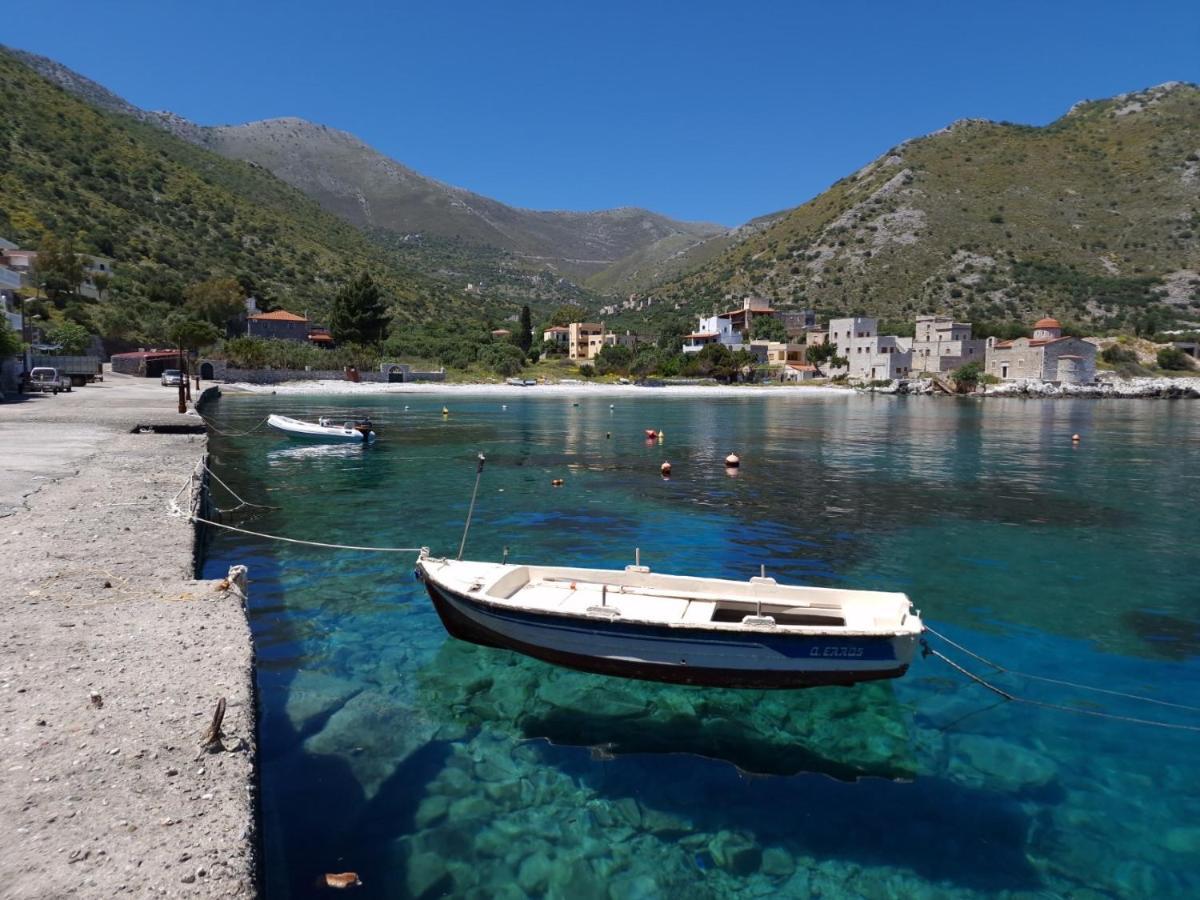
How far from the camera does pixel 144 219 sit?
10744 cm

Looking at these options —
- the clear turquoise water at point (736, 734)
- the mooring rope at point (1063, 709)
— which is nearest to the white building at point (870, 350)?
the clear turquoise water at point (736, 734)

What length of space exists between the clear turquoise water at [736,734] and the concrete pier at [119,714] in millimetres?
1477

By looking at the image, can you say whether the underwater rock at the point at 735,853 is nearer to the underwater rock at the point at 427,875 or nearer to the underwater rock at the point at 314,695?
the underwater rock at the point at 427,875

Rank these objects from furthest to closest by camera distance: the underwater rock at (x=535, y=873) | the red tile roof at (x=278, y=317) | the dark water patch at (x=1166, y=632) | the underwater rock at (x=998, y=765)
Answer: the red tile roof at (x=278, y=317)
the dark water patch at (x=1166, y=632)
the underwater rock at (x=998, y=765)
the underwater rock at (x=535, y=873)

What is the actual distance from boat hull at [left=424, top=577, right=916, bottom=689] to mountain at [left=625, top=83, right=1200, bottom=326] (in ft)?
447

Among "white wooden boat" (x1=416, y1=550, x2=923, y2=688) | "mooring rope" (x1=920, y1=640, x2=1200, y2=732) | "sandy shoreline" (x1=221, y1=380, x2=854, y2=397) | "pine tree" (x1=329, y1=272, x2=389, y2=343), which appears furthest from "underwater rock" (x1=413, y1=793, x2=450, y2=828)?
"pine tree" (x1=329, y1=272, x2=389, y2=343)

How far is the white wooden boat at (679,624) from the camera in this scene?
8883 mm

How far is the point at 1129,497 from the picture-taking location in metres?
26.2

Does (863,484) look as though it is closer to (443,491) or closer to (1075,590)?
(1075,590)

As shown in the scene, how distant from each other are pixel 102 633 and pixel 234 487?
18713 millimetres

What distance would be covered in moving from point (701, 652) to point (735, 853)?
2470 millimetres

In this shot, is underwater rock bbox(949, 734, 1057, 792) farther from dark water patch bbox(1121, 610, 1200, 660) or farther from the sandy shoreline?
the sandy shoreline

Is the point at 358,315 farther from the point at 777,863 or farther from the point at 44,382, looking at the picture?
the point at 777,863

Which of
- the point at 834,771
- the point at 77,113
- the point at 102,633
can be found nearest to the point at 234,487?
the point at 102,633
